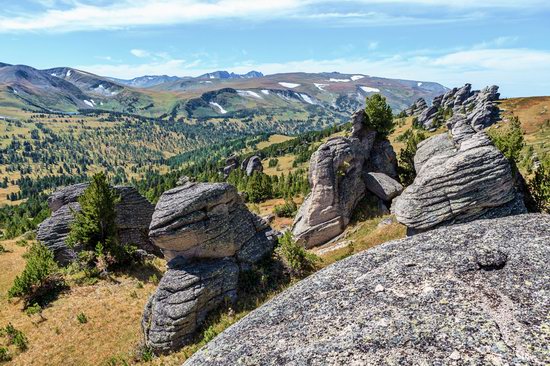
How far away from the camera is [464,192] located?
31281 millimetres

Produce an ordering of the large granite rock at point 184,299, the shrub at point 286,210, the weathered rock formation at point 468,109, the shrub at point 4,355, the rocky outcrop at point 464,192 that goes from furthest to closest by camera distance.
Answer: the weathered rock formation at point 468,109 < the shrub at point 286,210 < the shrub at point 4,355 < the rocky outcrop at point 464,192 < the large granite rock at point 184,299

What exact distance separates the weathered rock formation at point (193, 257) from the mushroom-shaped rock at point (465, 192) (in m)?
15.2

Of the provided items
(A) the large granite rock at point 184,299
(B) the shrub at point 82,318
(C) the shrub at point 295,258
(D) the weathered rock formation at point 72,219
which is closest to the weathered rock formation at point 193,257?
(A) the large granite rock at point 184,299

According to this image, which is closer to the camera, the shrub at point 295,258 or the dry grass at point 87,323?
the dry grass at point 87,323

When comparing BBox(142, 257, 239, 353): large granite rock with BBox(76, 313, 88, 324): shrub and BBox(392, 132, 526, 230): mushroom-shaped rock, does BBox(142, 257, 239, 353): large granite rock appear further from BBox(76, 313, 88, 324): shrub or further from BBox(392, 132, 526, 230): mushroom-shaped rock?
BBox(392, 132, 526, 230): mushroom-shaped rock

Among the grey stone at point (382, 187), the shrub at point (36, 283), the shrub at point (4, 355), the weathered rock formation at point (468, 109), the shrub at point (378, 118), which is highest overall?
the weathered rock formation at point (468, 109)

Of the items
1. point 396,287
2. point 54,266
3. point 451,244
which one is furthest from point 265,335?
point 54,266

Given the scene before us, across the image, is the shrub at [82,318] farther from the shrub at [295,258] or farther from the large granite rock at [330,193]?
the large granite rock at [330,193]

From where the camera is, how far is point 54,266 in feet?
150

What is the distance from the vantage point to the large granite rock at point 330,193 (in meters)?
47.4

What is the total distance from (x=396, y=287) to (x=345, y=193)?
1035 inches

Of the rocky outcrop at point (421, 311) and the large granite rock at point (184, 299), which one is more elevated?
the rocky outcrop at point (421, 311)

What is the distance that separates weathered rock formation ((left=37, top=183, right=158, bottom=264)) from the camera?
48688mm

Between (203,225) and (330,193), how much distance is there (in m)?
20.0
